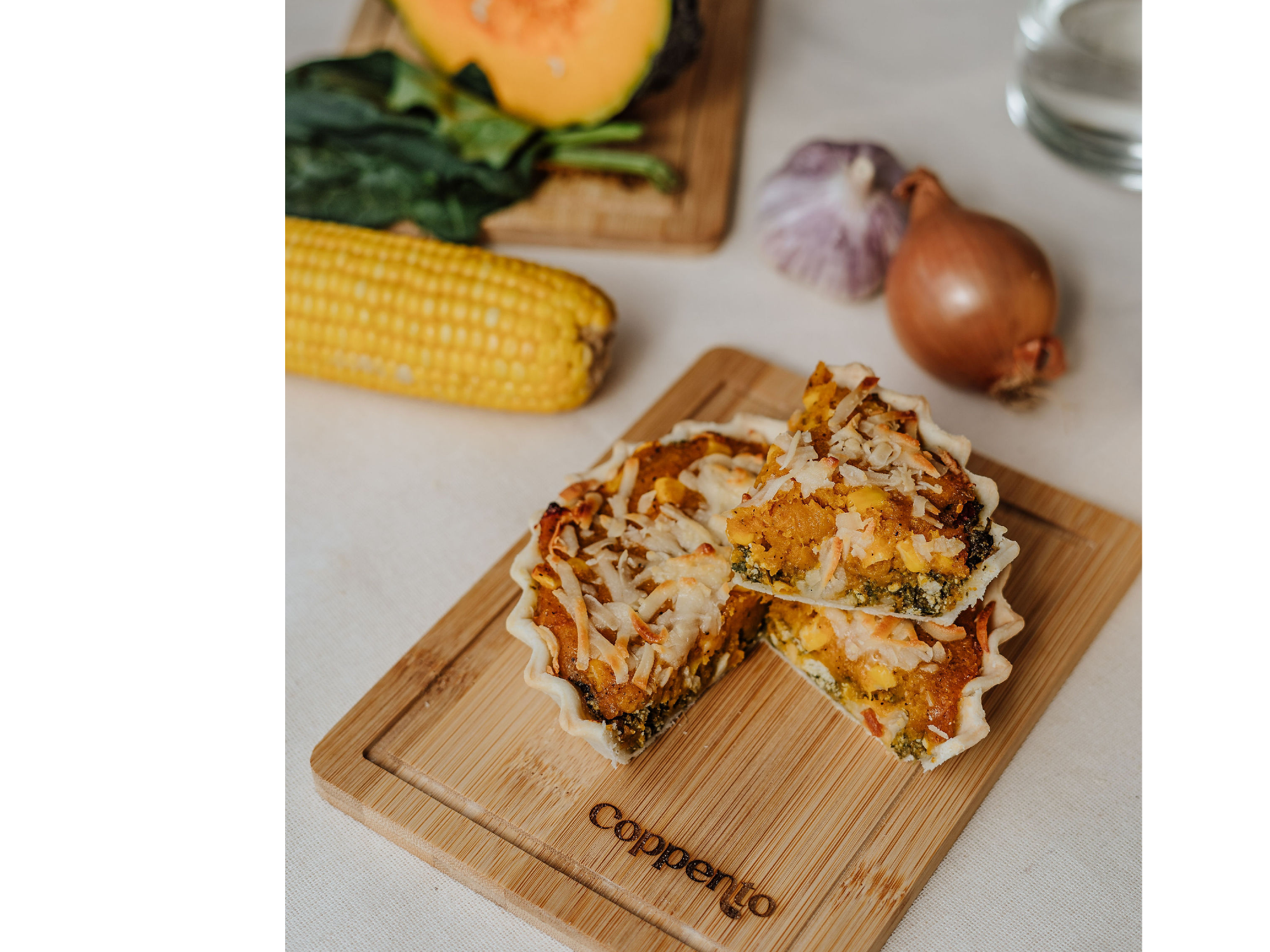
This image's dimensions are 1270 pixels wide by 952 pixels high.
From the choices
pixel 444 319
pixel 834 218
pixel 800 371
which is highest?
pixel 834 218

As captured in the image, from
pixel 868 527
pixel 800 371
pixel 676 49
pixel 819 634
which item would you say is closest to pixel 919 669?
pixel 819 634

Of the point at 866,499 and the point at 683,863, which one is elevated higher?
the point at 866,499

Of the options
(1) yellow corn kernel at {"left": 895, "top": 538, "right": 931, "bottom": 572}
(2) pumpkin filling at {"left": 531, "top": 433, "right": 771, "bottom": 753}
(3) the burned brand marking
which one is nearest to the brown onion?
(2) pumpkin filling at {"left": 531, "top": 433, "right": 771, "bottom": 753}

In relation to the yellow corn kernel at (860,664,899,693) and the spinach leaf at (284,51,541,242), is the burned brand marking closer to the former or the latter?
the yellow corn kernel at (860,664,899,693)

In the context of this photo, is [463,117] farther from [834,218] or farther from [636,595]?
[636,595]

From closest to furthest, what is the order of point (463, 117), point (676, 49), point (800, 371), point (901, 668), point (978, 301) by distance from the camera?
point (901, 668) → point (978, 301) → point (800, 371) → point (676, 49) → point (463, 117)

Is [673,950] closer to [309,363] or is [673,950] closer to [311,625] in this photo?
[311,625]

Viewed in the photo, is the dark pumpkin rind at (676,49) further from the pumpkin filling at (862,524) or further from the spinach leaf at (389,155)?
the pumpkin filling at (862,524)

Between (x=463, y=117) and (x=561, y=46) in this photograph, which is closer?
(x=561, y=46)
